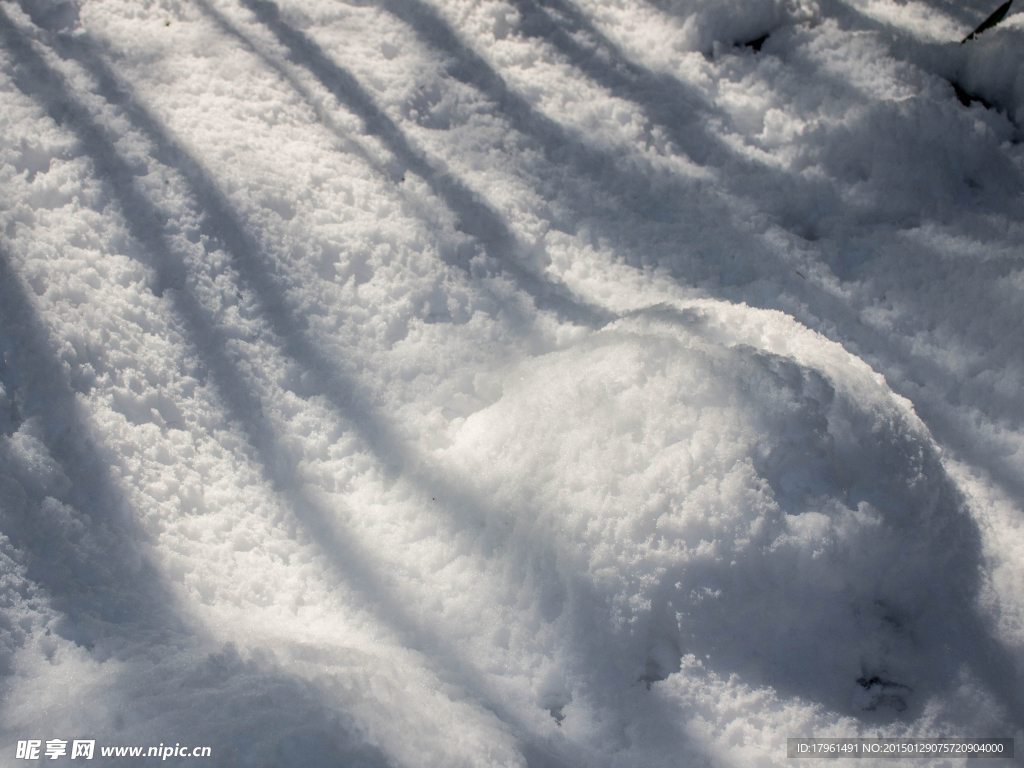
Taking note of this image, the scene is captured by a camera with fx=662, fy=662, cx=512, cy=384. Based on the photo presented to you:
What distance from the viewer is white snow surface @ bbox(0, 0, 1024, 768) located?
3.16ft

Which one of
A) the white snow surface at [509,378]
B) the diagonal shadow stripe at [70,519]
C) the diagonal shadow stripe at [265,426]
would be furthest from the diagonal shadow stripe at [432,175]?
the diagonal shadow stripe at [70,519]

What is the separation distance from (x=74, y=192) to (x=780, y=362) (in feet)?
4.63

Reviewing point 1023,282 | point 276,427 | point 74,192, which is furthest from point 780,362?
point 74,192

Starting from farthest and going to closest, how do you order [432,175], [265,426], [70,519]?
[432,175] < [265,426] < [70,519]

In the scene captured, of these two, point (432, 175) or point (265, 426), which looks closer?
point (265, 426)

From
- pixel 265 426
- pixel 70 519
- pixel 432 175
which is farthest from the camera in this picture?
pixel 432 175

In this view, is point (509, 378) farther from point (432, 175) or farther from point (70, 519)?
point (70, 519)

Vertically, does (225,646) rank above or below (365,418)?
below

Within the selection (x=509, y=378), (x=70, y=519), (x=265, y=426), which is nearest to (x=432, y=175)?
(x=509, y=378)

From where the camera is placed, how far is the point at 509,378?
1.29 meters

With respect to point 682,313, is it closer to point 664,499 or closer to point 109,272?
point 664,499

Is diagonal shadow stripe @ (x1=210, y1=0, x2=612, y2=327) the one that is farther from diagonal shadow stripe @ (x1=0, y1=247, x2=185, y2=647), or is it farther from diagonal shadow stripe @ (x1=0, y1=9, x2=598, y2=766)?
diagonal shadow stripe @ (x1=0, y1=247, x2=185, y2=647)

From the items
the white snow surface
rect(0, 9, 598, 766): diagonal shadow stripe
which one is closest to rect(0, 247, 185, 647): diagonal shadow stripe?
the white snow surface

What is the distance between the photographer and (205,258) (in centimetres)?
137
